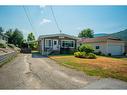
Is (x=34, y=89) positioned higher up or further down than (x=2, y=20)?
further down

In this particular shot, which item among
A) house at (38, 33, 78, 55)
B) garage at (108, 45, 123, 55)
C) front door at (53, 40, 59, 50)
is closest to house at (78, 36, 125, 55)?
garage at (108, 45, 123, 55)

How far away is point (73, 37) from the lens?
21.2 metres

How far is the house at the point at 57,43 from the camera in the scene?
66.2ft

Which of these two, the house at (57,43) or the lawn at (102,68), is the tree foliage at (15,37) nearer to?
the house at (57,43)

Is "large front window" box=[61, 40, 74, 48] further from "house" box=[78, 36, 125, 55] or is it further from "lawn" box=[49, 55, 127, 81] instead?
"lawn" box=[49, 55, 127, 81]

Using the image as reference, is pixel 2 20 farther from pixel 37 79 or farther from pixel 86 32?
pixel 86 32

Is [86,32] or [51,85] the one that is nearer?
[51,85]

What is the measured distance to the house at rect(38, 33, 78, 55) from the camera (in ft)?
66.2

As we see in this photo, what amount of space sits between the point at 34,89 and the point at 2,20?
699cm

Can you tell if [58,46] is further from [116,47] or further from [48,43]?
[116,47]

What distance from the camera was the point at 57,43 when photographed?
816 inches

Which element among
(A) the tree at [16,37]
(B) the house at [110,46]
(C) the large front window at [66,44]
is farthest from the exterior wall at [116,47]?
(A) the tree at [16,37]
